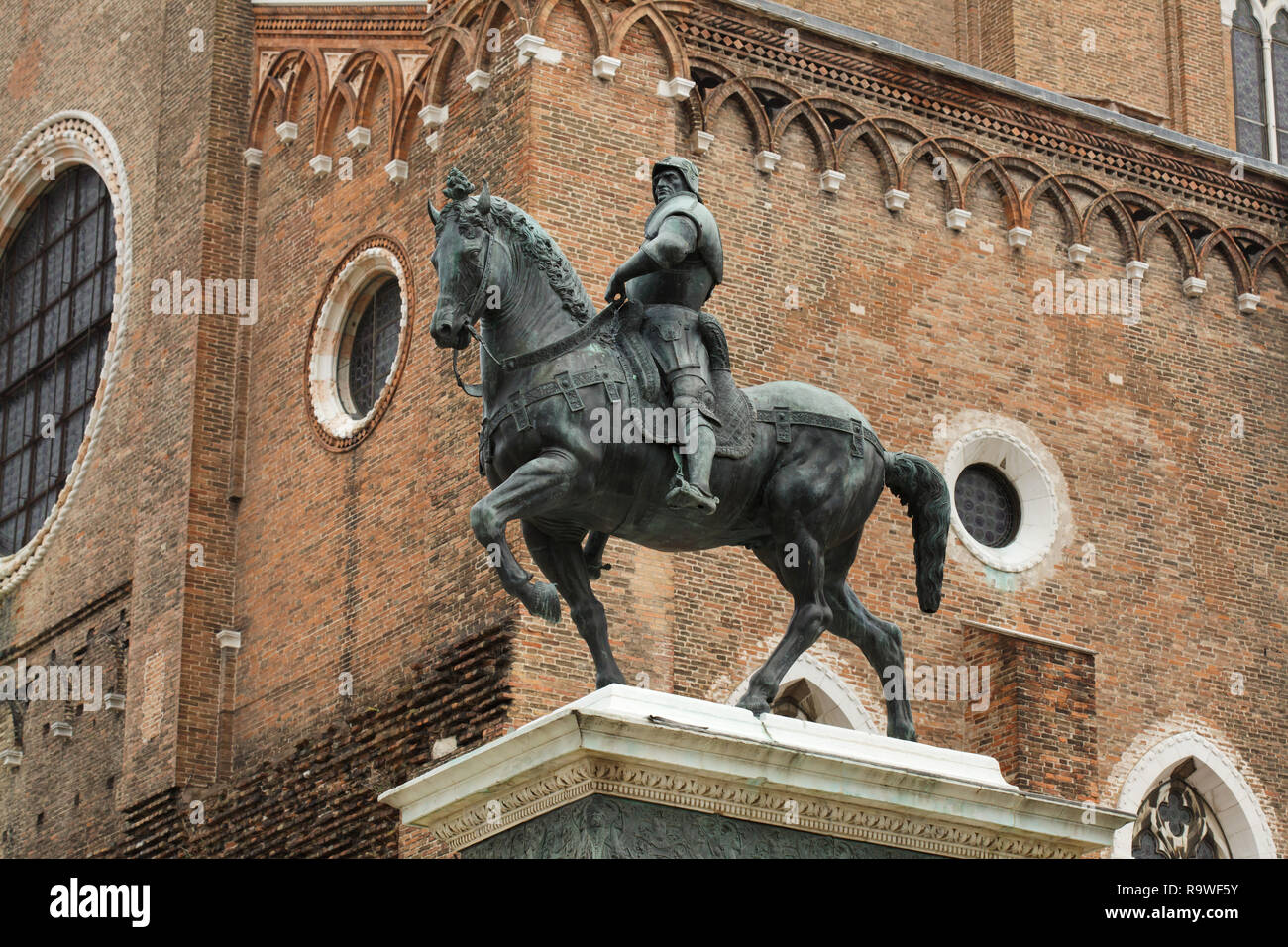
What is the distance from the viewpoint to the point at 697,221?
39.6 ft

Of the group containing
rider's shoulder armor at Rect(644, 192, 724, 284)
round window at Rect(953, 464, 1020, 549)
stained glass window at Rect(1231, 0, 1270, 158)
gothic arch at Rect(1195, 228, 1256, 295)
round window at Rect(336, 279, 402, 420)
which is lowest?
rider's shoulder armor at Rect(644, 192, 724, 284)

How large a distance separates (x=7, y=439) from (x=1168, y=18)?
13.6 metres

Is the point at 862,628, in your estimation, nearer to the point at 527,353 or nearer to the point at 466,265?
the point at 527,353

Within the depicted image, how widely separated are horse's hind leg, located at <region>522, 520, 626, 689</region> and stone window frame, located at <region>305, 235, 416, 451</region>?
9546 mm

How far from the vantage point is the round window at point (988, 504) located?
21.8m

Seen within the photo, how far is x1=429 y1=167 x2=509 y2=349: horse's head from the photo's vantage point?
37.8 feet

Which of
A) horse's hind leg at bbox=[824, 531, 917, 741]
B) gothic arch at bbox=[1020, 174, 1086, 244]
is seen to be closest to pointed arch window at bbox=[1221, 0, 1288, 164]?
gothic arch at bbox=[1020, 174, 1086, 244]

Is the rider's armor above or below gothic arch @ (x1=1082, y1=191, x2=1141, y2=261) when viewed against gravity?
below

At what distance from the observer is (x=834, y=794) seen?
11430 mm

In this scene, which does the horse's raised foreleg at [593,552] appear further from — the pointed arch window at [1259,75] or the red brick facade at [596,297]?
the pointed arch window at [1259,75]

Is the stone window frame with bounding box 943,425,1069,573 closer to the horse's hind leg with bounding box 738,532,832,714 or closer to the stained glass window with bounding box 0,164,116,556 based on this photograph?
the stained glass window with bounding box 0,164,116,556

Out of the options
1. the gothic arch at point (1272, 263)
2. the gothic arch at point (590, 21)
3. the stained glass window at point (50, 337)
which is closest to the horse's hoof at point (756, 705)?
the gothic arch at point (590, 21)
